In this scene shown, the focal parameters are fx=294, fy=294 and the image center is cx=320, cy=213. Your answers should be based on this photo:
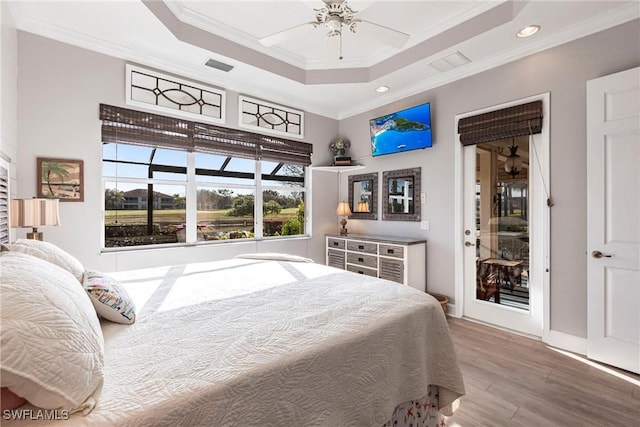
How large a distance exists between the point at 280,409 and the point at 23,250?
4.53 ft

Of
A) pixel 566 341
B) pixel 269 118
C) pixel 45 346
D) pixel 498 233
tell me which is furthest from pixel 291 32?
pixel 566 341

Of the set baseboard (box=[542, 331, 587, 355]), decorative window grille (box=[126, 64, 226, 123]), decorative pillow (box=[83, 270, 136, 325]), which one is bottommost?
baseboard (box=[542, 331, 587, 355])

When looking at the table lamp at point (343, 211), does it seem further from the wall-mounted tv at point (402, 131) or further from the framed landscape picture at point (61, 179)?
the framed landscape picture at point (61, 179)

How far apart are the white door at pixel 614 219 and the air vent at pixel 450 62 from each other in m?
1.13

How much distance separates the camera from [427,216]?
12.3ft

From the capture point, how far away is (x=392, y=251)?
363 cm

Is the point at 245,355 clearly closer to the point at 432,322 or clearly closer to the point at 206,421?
the point at 206,421

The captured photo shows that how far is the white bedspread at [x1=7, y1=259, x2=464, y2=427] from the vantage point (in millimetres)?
845

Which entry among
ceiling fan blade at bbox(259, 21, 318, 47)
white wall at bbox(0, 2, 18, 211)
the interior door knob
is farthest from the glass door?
white wall at bbox(0, 2, 18, 211)

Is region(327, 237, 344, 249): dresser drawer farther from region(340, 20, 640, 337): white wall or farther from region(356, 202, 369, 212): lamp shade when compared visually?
region(340, 20, 640, 337): white wall

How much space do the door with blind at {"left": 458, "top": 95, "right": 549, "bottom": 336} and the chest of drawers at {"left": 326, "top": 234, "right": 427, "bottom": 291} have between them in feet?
1.63

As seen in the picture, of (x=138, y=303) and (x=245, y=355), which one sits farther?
(x=138, y=303)

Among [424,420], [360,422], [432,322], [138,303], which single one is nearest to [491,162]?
[432,322]

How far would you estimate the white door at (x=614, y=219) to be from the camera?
2254 millimetres
